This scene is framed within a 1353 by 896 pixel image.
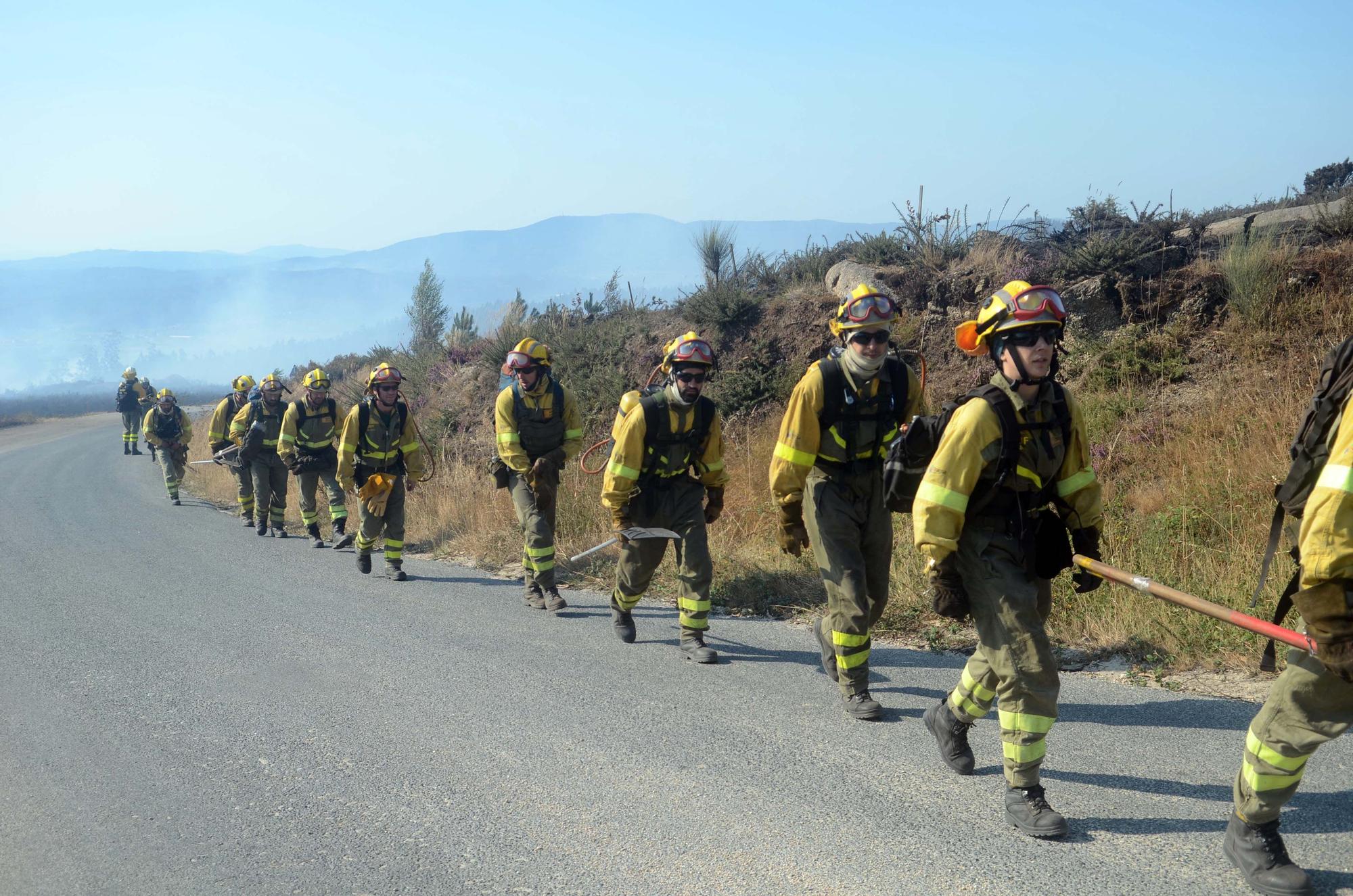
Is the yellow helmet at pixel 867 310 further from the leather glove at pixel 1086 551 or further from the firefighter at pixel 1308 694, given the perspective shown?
the firefighter at pixel 1308 694

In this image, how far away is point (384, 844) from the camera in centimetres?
388

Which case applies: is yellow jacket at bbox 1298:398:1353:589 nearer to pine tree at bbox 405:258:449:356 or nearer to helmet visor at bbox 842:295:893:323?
helmet visor at bbox 842:295:893:323

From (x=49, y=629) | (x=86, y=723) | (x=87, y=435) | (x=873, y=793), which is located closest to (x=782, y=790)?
(x=873, y=793)

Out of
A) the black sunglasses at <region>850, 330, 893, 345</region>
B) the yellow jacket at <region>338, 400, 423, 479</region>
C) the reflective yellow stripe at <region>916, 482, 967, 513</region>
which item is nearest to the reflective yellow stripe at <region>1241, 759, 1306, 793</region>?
the reflective yellow stripe at <region>916, 482, 967, 513</region>

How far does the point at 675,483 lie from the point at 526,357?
233 cm

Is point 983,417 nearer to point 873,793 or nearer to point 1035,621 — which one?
point 1035,621

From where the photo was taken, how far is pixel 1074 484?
157 inches

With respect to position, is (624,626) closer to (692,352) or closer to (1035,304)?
(692,352)

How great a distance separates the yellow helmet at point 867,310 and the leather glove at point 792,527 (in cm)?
104

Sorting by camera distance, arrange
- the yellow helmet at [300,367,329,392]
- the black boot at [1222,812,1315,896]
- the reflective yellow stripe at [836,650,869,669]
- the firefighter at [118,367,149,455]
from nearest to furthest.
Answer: the black boot at [1222,812,1315,896] → the reflective yellow stripe at [836,650,869,669] → the yellow helmet at [300,367,329,392] → the firefighter at [118,367,149,455]

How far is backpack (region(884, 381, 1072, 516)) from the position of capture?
3734mm

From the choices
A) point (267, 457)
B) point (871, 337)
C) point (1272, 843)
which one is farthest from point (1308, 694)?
point (267, 457)

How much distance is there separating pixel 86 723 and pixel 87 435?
3593cm

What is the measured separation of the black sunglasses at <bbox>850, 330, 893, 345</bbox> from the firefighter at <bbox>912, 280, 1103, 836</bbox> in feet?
3.89
